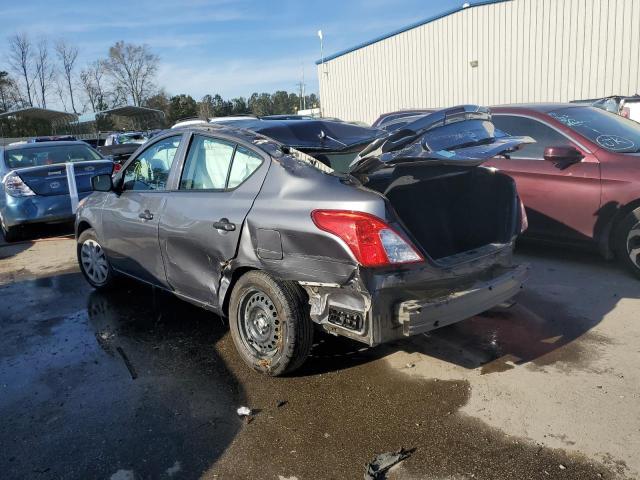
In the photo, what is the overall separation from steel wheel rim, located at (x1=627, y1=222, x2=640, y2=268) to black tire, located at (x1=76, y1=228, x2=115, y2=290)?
203 inches

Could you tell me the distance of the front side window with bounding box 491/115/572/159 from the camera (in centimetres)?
589

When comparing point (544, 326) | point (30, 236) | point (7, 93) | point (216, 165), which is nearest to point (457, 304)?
point (544, 326)

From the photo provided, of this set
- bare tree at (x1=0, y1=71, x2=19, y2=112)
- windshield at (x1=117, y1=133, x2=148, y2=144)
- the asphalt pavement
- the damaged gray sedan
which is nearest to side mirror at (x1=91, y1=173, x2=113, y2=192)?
the damaged gray sedan

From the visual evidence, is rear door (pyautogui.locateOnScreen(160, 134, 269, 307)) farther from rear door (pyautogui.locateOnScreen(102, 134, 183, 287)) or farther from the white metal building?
the white metal building

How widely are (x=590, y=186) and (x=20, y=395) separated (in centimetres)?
536

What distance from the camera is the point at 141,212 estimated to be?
468 centimetres

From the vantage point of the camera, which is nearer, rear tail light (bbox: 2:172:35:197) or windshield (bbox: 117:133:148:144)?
rear tail light (bbox: 2:172:35:197)

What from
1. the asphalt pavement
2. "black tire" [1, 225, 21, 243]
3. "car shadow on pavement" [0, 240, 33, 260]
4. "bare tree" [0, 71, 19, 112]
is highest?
"bare tree" [0, 71, 19, 112]

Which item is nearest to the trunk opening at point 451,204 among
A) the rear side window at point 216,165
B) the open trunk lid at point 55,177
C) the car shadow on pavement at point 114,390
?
the rear side window at point 216,165

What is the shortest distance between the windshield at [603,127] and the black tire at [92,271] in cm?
511

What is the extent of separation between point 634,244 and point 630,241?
44 millimetres

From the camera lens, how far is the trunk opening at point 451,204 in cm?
365

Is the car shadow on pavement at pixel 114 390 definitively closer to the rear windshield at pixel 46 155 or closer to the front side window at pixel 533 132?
the front side window at pixel 533 132

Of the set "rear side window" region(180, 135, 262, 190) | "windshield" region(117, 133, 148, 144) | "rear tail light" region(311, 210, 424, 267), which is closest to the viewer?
"rear tail light" region(311, 210, 424, 267)
